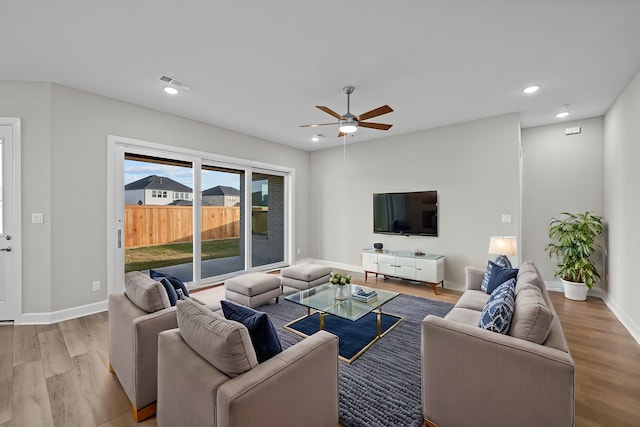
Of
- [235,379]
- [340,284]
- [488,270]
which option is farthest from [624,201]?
[235,379]

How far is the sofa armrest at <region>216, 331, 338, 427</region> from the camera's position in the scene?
1139 millimetres

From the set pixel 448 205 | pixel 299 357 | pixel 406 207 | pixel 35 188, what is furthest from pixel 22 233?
pixel 448 205

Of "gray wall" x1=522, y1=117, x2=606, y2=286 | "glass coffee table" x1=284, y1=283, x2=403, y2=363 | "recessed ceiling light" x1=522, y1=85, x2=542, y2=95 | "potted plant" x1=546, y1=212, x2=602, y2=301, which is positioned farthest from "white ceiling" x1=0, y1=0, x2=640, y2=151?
"glass coffee table" x1=284, y1=283, x2=403, y2=363

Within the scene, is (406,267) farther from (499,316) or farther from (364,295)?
(499,316)

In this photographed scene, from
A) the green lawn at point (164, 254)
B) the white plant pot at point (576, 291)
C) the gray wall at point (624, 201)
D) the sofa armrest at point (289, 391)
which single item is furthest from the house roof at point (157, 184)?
the white plant pot at point (576, 291)

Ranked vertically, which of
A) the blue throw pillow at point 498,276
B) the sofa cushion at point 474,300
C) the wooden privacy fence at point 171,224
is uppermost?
the wooden privacy fence at point 171,224

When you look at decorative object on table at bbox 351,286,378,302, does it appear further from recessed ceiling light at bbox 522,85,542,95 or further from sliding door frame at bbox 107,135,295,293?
recessed ceiling light at bbox 522,85,542,95

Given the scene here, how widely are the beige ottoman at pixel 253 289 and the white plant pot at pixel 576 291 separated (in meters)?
4.21

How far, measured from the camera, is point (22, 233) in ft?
10.4

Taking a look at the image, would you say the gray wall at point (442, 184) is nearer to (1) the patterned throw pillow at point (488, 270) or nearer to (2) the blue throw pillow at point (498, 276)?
(1) the patterned throw pillow at point (488, 270)

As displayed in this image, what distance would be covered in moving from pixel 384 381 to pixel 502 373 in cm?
95

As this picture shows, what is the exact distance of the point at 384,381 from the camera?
7.13ft

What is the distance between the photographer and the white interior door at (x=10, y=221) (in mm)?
3143

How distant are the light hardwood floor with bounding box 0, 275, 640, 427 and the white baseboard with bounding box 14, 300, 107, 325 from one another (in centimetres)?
9
